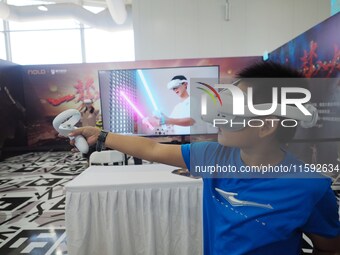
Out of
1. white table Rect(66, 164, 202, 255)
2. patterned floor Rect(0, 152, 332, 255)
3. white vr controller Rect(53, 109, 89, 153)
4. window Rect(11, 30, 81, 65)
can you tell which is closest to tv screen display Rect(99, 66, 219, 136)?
white table Rect(66, 164, 202, 255)

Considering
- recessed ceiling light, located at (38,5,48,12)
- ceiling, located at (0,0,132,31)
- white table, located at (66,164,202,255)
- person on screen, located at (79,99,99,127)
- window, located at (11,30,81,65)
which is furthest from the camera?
window, located at (11,30,81,65)

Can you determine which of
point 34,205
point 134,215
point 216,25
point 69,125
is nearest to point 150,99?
point 134,215

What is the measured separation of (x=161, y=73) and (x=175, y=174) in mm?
1046

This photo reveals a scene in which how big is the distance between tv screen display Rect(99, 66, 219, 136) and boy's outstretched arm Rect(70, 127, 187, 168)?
1405 mm

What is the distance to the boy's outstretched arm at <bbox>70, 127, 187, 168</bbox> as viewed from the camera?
0.83 m

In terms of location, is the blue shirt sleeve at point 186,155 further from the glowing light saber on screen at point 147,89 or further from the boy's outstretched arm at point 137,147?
the glowing light saber on screen at point 147,89

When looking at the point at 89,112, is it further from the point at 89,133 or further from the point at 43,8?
the point at 89,133

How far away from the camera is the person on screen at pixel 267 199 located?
545mm

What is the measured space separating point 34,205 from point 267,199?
3.14m

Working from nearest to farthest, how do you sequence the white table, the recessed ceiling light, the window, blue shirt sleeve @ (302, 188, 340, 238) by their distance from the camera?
blue shirt sleeve @ (302, 188, 340, 238) → the white table → the recessed ceiling light → the window

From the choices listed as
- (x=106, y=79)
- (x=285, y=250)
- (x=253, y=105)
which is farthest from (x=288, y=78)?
(x=106, y=79)

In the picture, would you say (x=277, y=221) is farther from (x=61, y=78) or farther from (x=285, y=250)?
(x=61, y=78)

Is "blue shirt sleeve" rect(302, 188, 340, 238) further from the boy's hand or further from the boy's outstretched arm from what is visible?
the boy's hand

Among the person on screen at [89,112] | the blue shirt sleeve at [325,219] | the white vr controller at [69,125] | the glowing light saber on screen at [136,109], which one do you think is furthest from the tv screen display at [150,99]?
the person on screen at [89,112]
